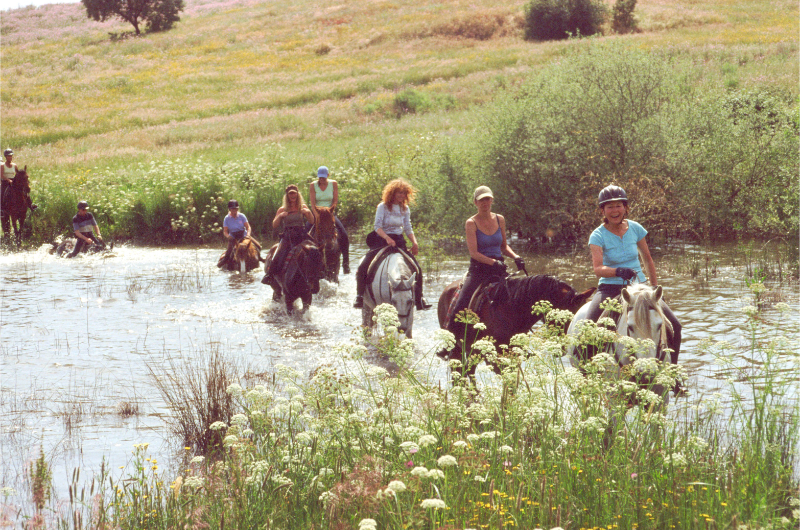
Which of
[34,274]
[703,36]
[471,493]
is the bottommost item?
[34,274]

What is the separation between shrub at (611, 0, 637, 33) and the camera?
62875 mm

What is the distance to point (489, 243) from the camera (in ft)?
27.9

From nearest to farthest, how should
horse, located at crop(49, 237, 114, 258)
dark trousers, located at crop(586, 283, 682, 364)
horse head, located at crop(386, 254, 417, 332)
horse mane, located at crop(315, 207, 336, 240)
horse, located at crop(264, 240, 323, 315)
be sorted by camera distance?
dark trousers, located at crop(586, 283, 682, 364), horse head, located at crop(386, 254, 417, 332), horse, located at crop(264, 240, 323, 315), horse mane, located at crop(315, 207, 336, 240), horse, located at crop(49, 237, 114, 258)

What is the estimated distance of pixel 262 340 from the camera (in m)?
12.4

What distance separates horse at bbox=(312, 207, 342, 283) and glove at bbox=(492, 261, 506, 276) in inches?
290

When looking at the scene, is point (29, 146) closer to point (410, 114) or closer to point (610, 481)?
point (410, 114)

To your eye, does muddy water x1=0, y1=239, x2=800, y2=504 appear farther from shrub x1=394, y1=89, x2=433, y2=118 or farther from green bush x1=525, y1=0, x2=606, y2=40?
green bush x1=525, y1=0, x2=606, y2=40

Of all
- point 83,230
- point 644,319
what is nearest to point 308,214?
point 644,319

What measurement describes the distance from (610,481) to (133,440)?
16.2 ft

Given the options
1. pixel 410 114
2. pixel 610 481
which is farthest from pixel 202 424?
pixel 410 114

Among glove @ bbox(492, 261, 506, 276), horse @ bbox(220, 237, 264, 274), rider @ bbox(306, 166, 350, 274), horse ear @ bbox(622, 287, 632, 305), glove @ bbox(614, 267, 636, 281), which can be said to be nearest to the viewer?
horse ear @ bbox(622, 287, 632, 305)

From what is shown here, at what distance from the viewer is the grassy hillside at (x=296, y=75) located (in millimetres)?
33812

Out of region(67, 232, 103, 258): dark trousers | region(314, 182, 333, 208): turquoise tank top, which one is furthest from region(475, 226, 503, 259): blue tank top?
region(67, 232, 103, 258): dark trousers

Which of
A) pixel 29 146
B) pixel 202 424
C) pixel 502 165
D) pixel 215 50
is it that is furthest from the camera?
pixel 215 50
